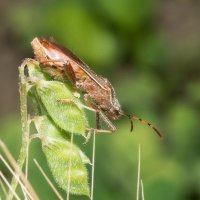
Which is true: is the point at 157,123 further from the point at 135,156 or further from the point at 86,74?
the point at 86,74

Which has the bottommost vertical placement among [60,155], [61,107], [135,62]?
[135,62]

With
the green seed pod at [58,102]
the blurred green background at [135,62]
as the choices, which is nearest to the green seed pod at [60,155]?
the green seed pod at [58,102]

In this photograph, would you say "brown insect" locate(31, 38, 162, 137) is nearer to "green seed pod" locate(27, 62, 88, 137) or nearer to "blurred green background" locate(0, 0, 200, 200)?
"green seed pod" locate(27, 62, 88, 137)

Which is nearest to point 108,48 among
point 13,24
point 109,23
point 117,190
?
point 109,23

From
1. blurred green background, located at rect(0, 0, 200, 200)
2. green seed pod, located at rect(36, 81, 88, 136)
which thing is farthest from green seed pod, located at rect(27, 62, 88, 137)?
blurred green background, located at rect(0, 0, 200, 200)

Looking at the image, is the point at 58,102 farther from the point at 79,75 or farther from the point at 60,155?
the point at 79,75

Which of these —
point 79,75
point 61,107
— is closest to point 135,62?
point 79,75
